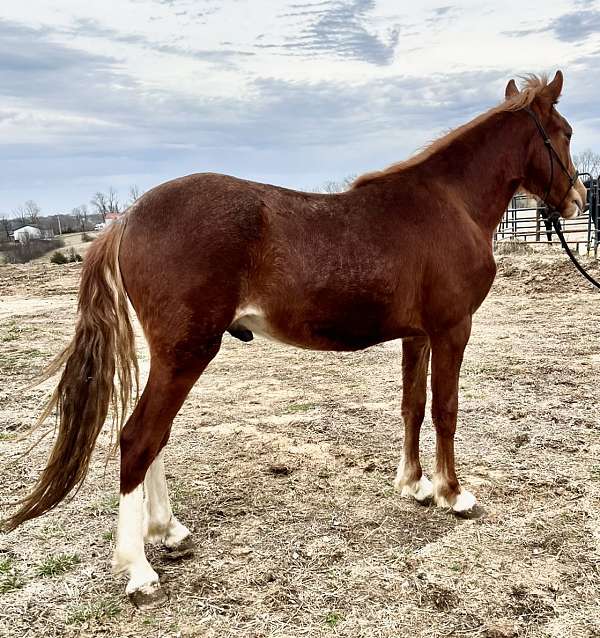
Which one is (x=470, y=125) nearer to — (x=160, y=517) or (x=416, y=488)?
(x=416, y=488)

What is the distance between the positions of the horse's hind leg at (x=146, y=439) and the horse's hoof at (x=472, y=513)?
1.72 m

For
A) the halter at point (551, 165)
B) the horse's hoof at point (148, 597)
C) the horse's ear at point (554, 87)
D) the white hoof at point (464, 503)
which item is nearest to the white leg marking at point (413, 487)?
the white hoof at point (464, 503)

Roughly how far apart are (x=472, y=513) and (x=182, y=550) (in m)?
1.66

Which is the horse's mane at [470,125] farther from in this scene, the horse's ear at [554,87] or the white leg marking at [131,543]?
the white leg marking at [131,543]

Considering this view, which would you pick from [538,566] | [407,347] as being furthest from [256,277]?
[538,566]

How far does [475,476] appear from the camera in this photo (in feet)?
11.7

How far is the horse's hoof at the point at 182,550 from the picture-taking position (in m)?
2.79

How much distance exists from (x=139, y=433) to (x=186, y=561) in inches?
31.5

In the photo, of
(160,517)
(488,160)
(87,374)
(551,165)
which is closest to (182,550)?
(160,517)

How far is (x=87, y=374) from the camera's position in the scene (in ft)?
8.54

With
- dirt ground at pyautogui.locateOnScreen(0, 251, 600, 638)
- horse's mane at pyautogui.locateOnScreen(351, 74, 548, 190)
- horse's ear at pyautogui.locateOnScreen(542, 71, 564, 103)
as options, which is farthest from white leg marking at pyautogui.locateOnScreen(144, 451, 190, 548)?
horse's ear at pyautogui.locateOnScreen(542, 71, 564, 103)

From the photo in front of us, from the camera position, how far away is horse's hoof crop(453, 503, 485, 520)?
10.2 feet

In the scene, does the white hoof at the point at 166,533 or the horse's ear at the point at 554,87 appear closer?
the white hoof at the point at 166,533

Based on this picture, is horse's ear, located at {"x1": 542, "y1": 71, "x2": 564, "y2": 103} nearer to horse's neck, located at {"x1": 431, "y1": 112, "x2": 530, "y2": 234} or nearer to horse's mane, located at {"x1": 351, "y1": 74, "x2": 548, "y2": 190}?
horse's mane, located at {"x1": 351, "y1": 74, "x2": 548, "y2": 190}
